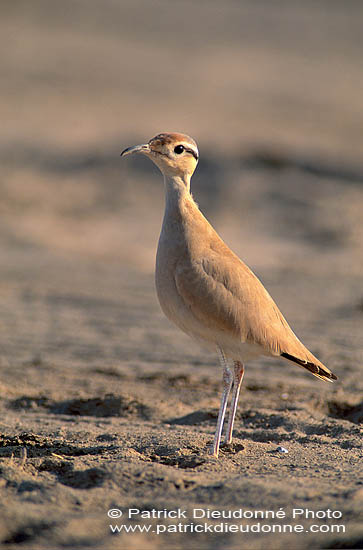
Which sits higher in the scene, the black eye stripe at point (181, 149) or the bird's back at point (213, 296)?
the black eye stripe at point (181, 149)

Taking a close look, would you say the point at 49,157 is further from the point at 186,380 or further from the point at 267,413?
the point at 267,413

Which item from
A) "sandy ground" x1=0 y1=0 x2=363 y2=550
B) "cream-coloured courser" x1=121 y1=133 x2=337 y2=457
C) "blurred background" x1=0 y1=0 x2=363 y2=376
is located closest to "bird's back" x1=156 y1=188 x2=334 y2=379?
"cream-coloured courser" x1=121 y1=133 x2=337 y2=457

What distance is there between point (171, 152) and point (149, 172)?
1209 cm

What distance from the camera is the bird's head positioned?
5234mm

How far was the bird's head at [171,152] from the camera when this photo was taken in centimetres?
523

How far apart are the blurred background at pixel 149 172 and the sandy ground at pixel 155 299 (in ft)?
0.19

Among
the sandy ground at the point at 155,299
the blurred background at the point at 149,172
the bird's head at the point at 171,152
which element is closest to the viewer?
the sandy ground at the point at 155,299

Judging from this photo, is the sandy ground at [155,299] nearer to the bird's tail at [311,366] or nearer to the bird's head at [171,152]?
the bird's tail at [311,366]

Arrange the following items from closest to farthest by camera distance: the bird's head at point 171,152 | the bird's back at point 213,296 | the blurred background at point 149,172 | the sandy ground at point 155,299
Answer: the sandy ground at point 155,299 → the bird's back at point 213,296 → the bird's head at point 171,152 → the blurred background at point 149,172

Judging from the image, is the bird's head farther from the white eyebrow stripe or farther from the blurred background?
the blurred background

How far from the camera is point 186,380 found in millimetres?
7426

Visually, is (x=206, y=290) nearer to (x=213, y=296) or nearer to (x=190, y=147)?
(x=213, y=296)

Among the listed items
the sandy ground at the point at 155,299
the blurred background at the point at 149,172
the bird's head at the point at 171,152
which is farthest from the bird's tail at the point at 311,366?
the blurred background at the point at 149,172

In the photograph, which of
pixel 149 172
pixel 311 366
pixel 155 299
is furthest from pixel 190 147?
pixel 149 172
